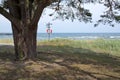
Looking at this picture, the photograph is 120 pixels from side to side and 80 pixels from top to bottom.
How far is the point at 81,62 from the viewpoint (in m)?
14.1

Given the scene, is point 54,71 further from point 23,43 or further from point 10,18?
point 10,18

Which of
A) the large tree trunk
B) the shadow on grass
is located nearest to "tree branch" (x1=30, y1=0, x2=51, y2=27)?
the large tree trunk

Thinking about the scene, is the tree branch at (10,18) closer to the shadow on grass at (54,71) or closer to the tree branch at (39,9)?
the tree branch at (39,9)

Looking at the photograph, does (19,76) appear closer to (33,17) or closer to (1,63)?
(1,63)

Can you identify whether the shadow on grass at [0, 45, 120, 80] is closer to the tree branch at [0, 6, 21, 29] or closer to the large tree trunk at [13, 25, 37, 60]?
the large tree trunk at [13, 25, 37, 60]

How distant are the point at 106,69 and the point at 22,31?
3342mm

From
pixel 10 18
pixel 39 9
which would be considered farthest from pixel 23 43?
pixel 39 9

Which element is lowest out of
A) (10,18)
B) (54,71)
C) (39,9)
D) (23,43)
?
(54,71)

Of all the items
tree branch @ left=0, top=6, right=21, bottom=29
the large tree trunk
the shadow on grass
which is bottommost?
the shadow on grass

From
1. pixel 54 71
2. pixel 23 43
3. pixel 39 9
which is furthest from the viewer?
pixel 23 43

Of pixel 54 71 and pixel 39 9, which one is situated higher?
pixel 39 9

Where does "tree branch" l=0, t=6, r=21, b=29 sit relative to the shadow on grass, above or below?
above

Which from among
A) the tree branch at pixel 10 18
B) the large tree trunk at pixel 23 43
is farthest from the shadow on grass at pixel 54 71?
the tree branch at pixel 10 18

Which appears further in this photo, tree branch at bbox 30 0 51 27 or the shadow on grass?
tree branch at bbox 30 0 51 27
